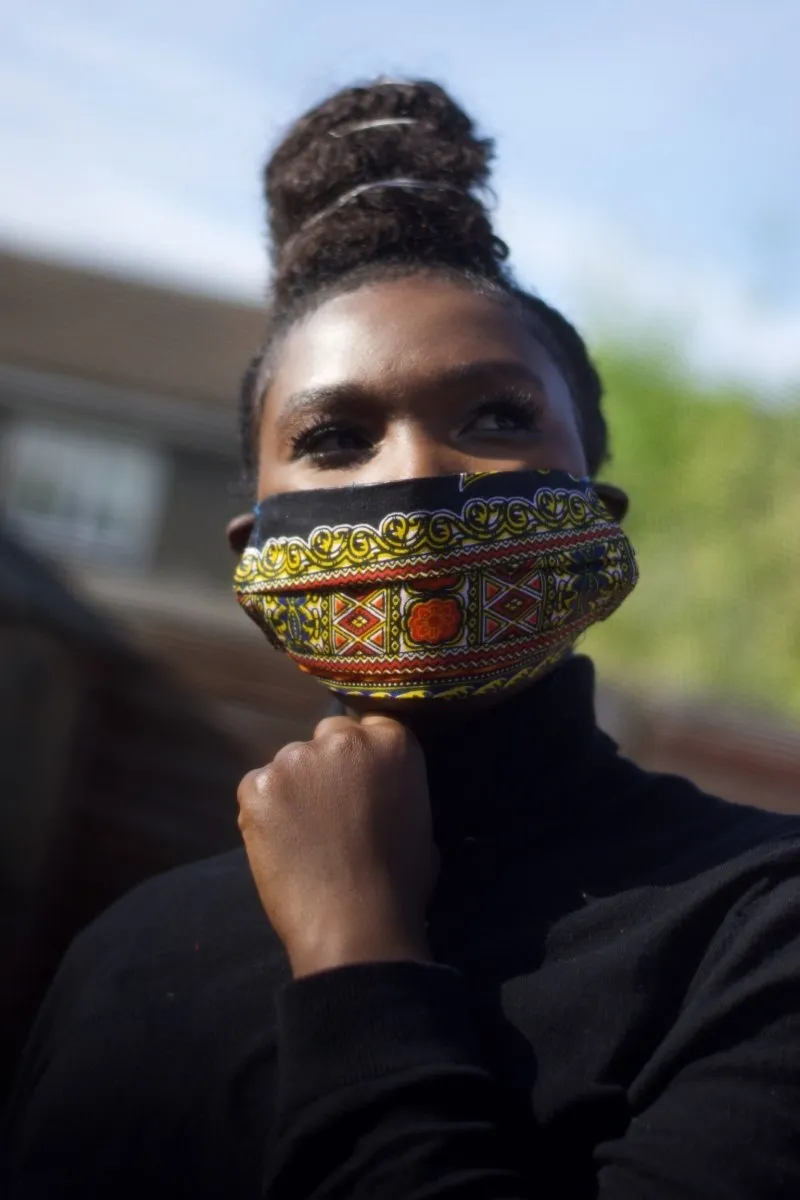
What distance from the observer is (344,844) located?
5.25ft

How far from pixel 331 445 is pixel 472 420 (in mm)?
214

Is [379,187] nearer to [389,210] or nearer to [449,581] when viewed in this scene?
[389,210]

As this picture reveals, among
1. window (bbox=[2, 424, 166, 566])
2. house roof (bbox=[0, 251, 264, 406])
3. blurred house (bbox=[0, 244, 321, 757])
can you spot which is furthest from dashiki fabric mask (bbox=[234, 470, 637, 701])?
window (bbox=[2, 424, 166, 566])

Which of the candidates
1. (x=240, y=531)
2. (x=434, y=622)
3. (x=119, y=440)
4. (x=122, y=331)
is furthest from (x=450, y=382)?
(x=122, y=331)

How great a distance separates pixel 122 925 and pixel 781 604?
2128 cm

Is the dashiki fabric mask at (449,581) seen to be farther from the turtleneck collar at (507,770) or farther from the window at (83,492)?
the window at (83,492)

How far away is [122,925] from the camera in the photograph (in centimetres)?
214

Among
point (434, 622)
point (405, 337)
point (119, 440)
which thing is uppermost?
point (119, 440)

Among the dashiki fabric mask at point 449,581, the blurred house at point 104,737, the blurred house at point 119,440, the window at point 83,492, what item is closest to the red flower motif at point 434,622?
the dashiki fabric mask at point 449,581

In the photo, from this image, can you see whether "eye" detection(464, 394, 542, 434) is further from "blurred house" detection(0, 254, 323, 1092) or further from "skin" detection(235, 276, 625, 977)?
"blurred house" detection(0, 254, 323, 1092)

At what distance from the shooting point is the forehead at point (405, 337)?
74.6 inches

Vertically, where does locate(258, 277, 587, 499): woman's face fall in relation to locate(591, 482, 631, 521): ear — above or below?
above

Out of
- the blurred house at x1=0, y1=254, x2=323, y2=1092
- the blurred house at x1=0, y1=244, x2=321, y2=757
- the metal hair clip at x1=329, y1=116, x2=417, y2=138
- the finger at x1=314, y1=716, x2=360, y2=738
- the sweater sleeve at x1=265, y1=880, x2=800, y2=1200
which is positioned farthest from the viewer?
the blurred house at x1=0, y1=244, x2=321, y2=757

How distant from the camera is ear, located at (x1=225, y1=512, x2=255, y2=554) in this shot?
2.28 metres
